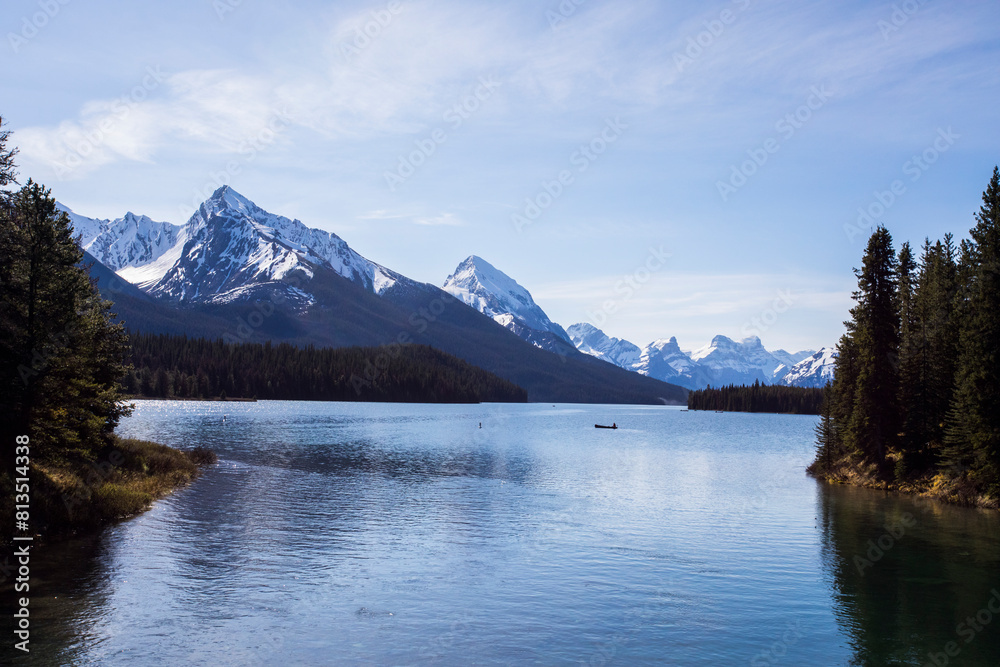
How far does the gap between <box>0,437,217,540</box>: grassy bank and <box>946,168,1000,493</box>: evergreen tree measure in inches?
2243

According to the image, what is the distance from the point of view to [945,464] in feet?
176

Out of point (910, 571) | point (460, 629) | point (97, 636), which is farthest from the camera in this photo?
point (910, 571)

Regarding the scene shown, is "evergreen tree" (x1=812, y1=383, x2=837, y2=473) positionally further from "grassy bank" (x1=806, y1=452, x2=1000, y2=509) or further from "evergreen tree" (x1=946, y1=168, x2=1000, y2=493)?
"evergreen tree" (x1=946, y1=168, x2=1000, y2=493)

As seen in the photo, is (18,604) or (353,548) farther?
(353,548)

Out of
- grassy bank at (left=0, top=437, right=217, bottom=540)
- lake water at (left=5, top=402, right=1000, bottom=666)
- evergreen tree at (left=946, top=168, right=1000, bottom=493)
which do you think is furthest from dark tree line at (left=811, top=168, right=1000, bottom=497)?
grassy bank at (left=0, top=437, right=217, bottom=540)

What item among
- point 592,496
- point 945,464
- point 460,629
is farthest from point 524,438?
point 460,629

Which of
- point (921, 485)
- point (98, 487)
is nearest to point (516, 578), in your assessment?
point (98, 487)

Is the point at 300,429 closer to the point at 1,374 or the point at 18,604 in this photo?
the point at 1,374

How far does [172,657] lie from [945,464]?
56684mm

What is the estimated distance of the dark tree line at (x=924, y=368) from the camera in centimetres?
4788

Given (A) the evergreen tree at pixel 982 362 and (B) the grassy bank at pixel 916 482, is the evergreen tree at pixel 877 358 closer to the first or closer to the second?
(B) the grassy bank at pixel 916 482

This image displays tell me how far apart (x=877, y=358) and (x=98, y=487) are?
210ft

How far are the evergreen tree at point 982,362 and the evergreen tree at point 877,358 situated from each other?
10871mm

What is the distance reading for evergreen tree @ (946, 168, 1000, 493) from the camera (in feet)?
155
